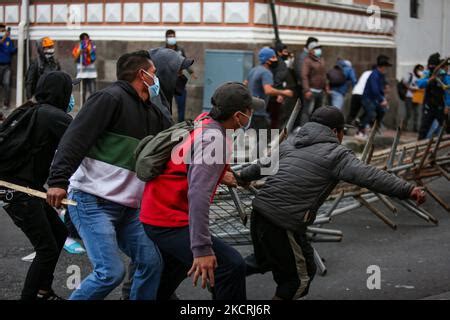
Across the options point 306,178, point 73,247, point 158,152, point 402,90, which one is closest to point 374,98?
point 402,90

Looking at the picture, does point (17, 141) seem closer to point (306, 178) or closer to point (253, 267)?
point (253, 267)

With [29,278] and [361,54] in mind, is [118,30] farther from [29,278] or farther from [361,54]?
[29,278]

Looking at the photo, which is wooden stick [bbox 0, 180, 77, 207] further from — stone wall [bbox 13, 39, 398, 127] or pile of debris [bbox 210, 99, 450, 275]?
stone wall [bbox 13, 39, 398, 127]

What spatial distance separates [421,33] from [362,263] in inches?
645

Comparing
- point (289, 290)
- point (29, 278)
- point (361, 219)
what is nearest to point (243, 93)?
point (289, 290)

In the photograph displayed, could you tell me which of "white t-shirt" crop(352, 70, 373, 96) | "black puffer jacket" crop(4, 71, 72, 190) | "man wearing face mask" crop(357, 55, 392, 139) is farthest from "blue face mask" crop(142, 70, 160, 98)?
"white t-shirt" crop(352, 70, 373, 96)

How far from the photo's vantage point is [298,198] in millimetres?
5691

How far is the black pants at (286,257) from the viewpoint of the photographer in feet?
18.7

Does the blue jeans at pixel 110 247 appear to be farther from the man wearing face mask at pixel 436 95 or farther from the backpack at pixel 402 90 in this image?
the backpack at pixel 402 90

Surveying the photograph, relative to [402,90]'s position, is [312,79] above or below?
above

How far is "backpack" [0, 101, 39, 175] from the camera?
232 inches

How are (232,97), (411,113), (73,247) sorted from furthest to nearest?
(411,113)
(73,247)
(232,97)

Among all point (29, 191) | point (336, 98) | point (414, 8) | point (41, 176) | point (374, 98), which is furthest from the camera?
point (414, 8)

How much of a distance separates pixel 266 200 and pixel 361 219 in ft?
13.7
